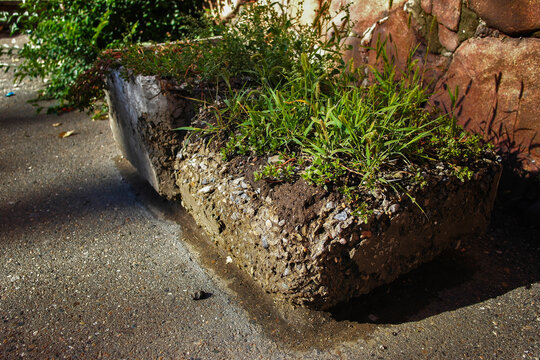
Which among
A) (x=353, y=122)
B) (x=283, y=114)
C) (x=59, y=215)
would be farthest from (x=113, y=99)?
(x=353, y=122)

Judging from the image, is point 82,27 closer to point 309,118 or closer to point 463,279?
point 309,118

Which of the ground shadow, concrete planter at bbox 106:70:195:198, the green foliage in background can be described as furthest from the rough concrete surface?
the green foliage in background

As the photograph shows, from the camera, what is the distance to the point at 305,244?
1749mm

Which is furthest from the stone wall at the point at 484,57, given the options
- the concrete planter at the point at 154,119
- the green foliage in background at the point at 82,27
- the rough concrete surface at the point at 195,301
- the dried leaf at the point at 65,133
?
the dried leaf at the point at 65,133

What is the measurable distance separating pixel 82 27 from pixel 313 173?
3.19 meters

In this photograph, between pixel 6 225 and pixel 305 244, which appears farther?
pixel 6 225

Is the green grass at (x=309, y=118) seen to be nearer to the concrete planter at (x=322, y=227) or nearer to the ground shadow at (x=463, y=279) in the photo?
the concrete planter at (x=322, y=227)

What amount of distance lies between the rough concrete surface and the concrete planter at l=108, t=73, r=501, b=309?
6.2 inches

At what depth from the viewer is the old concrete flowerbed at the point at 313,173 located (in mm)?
1786

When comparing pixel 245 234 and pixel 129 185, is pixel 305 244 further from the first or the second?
pixel 129 185

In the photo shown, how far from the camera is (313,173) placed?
6.20 ft

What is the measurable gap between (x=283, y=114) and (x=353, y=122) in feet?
1.10

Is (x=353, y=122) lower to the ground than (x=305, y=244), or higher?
higher

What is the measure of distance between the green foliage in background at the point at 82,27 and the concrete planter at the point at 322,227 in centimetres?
229
